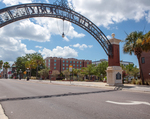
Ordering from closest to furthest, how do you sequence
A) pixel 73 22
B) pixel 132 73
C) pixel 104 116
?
pixel 104 116
pixel 73 22
pixel 132 73

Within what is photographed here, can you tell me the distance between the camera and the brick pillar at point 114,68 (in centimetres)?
1886

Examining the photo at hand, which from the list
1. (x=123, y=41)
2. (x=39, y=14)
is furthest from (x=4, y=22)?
(x=123, y=41)

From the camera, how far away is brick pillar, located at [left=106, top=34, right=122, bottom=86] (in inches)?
742

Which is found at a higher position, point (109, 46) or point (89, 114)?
point (109, 46)

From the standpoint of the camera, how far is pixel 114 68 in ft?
62.4

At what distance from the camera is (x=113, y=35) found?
67.3 feet

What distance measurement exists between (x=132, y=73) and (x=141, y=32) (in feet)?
60.7

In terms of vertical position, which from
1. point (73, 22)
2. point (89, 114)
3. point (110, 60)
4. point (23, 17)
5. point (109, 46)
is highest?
point (73, 22)

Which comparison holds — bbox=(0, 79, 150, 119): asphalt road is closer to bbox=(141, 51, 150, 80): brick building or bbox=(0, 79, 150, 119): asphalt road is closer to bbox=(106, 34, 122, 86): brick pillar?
bbox=(106, 34, 122, 86): brick pillar

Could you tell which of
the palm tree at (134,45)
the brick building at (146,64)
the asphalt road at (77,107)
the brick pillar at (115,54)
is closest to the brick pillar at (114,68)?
the brick pillar at (115,54)

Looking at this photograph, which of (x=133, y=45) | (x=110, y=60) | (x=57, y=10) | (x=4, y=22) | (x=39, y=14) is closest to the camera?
(x=4, y=22)

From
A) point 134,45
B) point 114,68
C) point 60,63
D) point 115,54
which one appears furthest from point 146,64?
point 60,63

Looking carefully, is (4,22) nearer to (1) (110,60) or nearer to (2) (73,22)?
(2) (73,22)

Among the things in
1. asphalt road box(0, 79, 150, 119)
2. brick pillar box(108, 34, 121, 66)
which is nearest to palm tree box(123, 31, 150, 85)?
brick pillar box(108, 34, 121, 66)
